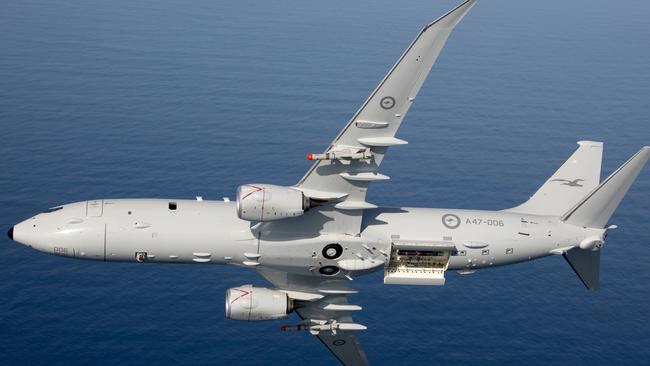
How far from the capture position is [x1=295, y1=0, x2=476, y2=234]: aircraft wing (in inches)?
1886

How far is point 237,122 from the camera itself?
18688cm

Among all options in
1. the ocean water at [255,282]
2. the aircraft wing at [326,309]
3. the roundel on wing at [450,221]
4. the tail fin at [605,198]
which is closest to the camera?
the tail fin at [605,198]

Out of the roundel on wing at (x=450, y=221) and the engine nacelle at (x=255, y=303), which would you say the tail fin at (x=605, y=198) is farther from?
the engine nacelle at (x=255, y=303)

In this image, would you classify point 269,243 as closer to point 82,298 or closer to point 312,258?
point 312,258

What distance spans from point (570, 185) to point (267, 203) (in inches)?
1042

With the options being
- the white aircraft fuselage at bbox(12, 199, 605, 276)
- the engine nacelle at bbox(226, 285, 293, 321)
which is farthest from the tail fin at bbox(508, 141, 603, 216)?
the engine nacelle at bbox(226, 285, 293, 321)

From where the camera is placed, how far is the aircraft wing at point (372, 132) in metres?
47.9

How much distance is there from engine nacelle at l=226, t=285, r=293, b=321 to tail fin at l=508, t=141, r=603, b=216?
2055 centimetres

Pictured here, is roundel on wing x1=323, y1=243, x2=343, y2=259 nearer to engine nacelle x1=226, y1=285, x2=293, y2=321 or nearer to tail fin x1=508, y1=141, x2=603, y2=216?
engine nacelle x1=226, y1=285, x2=293, y2=321

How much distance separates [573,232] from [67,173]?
367ft

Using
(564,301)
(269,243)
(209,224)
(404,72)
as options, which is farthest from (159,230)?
(564,301)

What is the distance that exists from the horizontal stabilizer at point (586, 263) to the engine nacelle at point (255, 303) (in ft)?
75.4

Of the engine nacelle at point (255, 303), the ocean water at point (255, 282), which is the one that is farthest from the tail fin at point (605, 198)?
the ocean water at point (255, 282)

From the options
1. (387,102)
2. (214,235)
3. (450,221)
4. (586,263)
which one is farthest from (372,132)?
(586,263)
